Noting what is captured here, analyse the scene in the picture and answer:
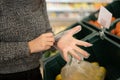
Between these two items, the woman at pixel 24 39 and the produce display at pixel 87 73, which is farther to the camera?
the produce display at pixel 87 73

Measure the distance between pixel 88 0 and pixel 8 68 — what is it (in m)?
2.97

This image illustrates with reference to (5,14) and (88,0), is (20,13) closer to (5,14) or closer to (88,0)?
(5,14)

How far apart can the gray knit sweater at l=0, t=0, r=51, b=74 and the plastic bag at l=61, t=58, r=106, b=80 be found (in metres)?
0.23

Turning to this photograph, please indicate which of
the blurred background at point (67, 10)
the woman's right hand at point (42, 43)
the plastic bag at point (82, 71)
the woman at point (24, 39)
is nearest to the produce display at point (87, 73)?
the plastic bag at point (82, 71)

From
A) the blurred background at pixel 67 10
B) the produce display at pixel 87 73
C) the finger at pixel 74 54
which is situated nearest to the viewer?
the finger at pixel 74 54

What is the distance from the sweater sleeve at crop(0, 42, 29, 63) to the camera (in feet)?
4.50

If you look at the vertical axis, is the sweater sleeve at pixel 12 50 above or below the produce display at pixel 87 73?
above

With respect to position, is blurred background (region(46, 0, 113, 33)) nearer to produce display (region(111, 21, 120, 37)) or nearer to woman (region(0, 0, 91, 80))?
produce display (region(111, 21, 120, 37))

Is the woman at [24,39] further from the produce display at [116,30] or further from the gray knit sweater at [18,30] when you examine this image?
the produce display at [116,30]

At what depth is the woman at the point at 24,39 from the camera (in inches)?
54.0

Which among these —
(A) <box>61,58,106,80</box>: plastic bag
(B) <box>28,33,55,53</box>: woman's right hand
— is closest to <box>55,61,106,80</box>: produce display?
(A) <box>61,58,106,80</box>: plastic bag

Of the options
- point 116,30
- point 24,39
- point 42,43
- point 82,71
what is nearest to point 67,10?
point 116,30

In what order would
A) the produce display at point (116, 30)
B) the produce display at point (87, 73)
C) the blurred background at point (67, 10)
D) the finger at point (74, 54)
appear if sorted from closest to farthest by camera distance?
the finger at point (74, 54) < the produce display at point (87, 73) < the produce display at point (116, 30) < the blurred background at point (67, 10)

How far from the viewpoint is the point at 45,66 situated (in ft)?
6.09
